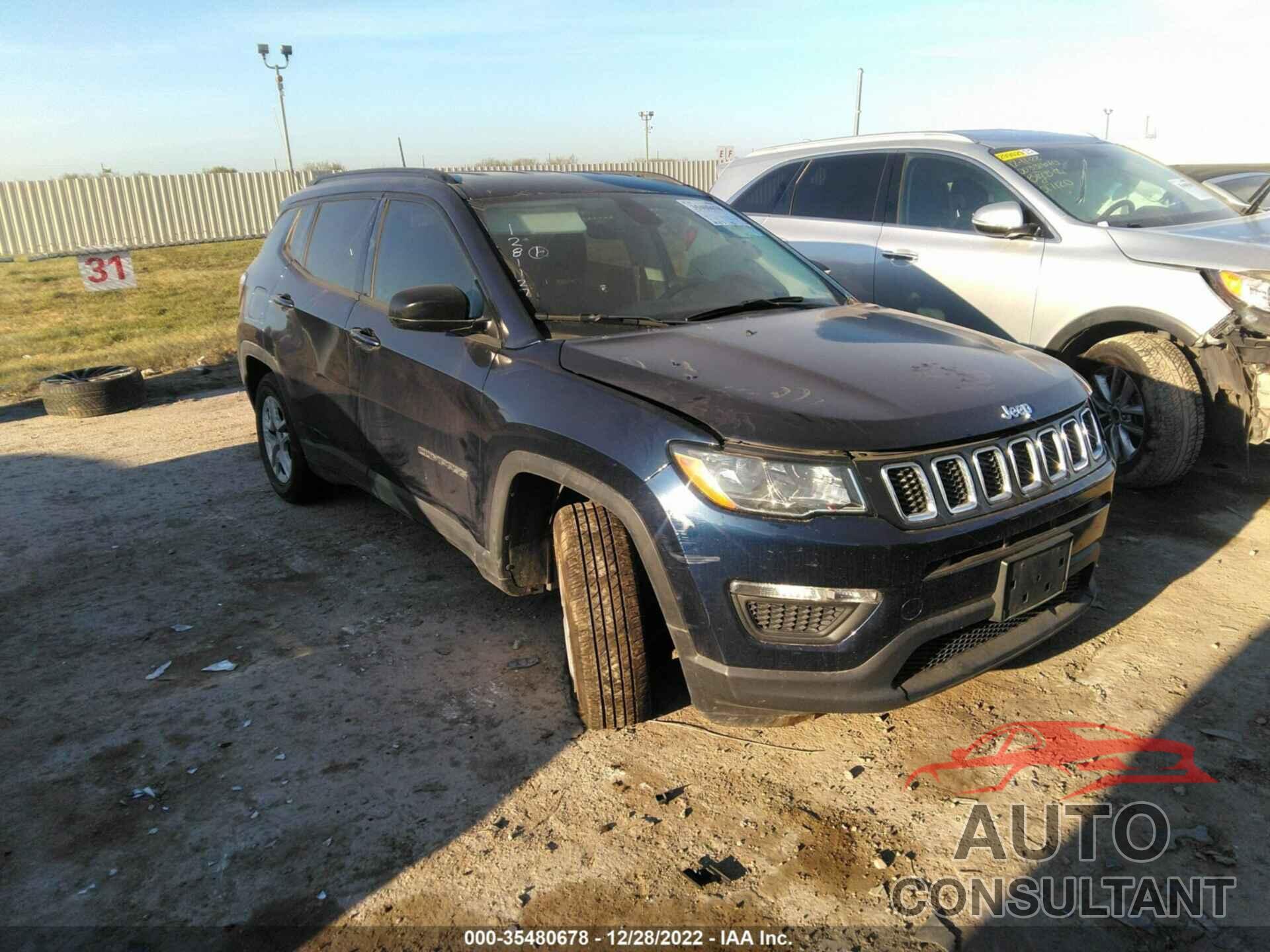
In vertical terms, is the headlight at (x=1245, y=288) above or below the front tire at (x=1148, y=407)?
above

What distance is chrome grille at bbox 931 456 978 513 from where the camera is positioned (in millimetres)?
2561

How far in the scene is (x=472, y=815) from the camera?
2.74 m

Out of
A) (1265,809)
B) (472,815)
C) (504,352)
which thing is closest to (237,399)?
(504,352)

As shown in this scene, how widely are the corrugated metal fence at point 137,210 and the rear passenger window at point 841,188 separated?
55.1ft

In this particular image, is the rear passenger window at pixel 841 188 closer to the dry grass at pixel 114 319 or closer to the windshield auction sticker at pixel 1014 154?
the windshield auction sticker at pixel 1014 154

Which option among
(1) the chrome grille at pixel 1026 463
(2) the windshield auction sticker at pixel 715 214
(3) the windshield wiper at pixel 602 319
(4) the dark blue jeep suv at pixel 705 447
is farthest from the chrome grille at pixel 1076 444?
(2) the windshield auction sticker at pixel 715 214

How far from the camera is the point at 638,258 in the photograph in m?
3.73

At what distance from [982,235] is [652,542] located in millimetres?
3707

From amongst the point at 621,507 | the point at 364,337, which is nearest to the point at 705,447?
the point at 621,507

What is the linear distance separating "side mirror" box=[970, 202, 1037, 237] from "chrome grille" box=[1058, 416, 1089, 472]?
2.41 meters

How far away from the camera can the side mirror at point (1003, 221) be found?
505 cm

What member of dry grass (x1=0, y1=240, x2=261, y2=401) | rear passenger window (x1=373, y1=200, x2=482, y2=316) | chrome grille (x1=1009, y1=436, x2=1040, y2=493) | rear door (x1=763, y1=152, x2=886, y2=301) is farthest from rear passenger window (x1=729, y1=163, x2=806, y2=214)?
dry grass (x1=0, y1=240, x2=261, y2=401)

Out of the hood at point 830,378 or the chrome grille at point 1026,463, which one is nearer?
the hood at point 830,378

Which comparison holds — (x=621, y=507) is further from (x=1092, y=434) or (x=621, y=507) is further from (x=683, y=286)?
(x=1092, y=434)
